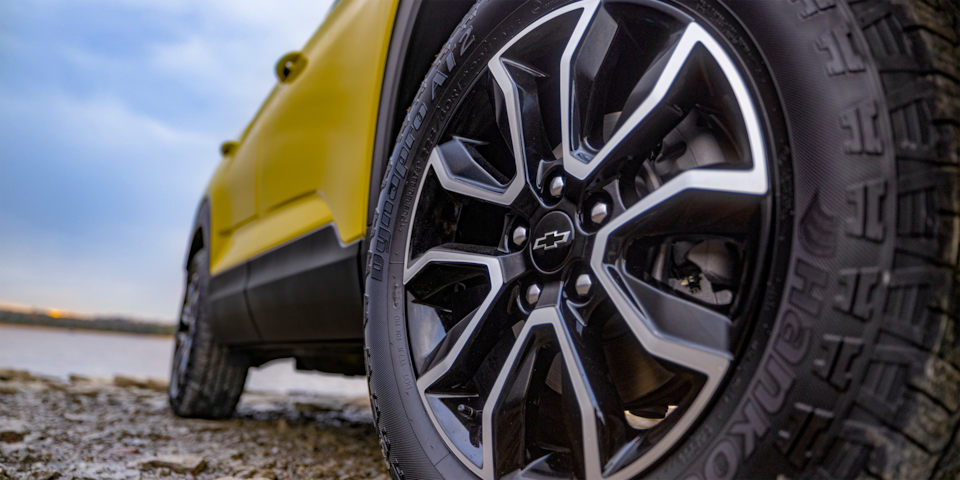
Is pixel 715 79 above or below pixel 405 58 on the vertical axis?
below

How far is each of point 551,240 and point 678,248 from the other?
0.19 meters

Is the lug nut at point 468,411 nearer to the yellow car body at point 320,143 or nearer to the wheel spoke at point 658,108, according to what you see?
the wheel spoke at point 658,108

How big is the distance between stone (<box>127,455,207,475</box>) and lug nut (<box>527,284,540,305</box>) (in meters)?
1.16

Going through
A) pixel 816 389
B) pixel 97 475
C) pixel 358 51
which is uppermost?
pixel 358 51

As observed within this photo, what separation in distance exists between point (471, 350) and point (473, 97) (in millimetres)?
503

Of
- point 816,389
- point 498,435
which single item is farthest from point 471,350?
point 816,389

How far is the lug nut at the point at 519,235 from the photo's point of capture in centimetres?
103

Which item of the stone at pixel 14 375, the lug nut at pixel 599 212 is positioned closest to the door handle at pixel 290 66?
the lug nut at pixel 599 212

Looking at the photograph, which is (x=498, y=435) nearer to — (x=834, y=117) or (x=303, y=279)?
(x=834, y=117)

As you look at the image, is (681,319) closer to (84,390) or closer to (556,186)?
(556,186)

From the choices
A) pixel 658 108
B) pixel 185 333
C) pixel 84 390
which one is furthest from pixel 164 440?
pixel 658 108

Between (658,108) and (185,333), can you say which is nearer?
(658,108)

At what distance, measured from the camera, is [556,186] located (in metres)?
0.97

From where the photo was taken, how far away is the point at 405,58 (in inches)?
57.0
